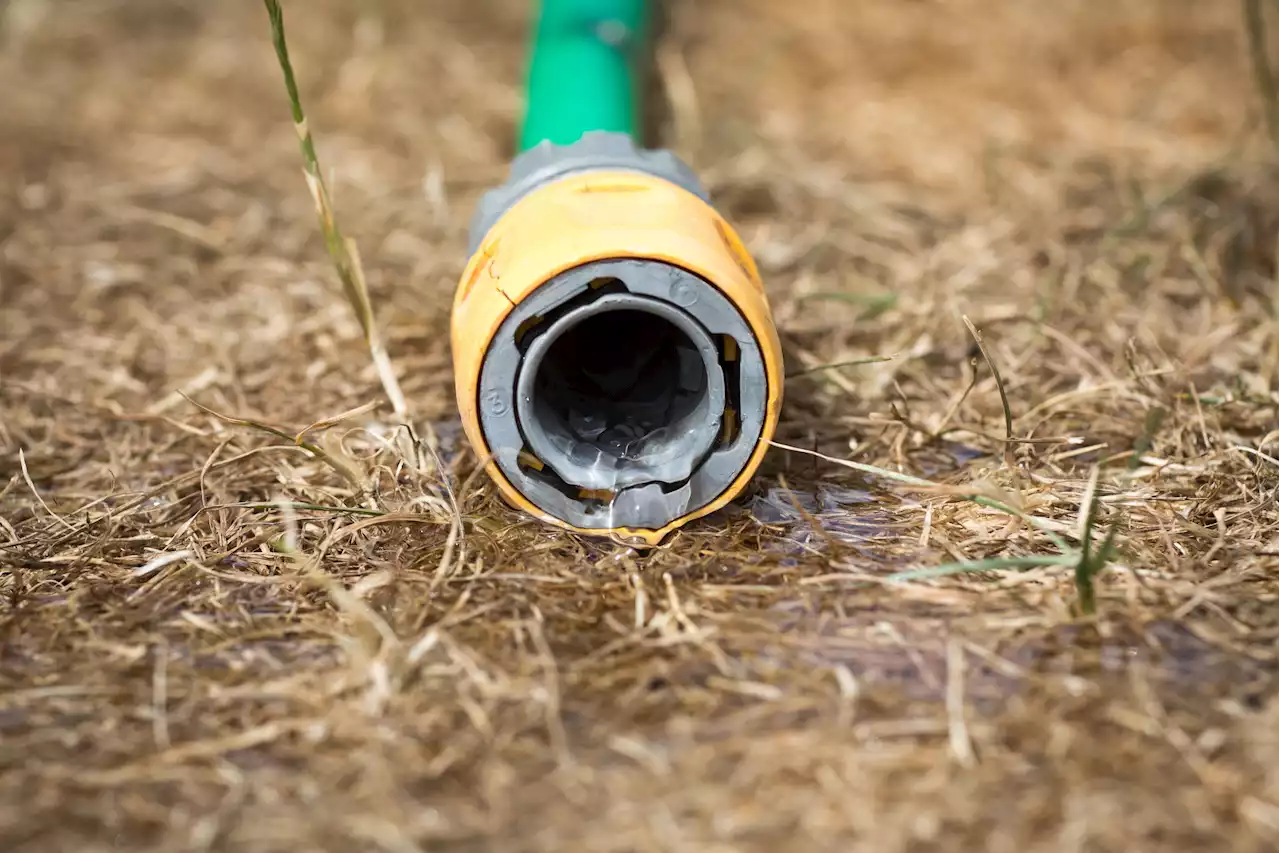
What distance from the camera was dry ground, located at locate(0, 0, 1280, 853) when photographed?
3.88ft

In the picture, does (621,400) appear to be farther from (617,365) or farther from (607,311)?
(607,311)

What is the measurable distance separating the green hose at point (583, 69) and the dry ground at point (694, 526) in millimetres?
297

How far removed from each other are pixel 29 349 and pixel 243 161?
0.83m

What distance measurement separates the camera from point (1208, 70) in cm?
298

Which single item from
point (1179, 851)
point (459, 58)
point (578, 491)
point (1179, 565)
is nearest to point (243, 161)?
point (459, 58)

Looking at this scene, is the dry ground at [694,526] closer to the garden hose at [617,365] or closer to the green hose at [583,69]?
the garden hose at [617,365]

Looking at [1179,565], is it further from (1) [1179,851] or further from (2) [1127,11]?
(2) [1127,11]

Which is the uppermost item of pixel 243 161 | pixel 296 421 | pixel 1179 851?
pixel 243 161

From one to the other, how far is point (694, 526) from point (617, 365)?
0.30 meters

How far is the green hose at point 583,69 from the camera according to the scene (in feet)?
6.99

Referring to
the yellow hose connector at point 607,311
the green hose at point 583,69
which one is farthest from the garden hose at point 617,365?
the green hose at point 583,69

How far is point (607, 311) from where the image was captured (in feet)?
5.00

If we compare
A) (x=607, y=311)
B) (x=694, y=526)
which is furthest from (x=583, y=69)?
(x=694, y=526)

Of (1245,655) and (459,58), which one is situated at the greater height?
(459,58)
